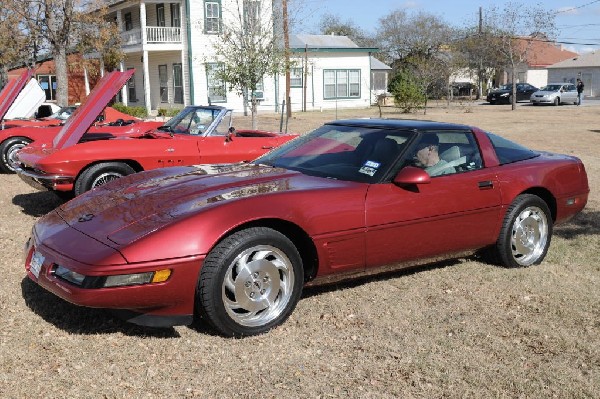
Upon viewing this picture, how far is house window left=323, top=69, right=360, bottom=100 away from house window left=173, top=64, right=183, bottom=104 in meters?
8.86

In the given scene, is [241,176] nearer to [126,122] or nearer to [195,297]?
[195,297]

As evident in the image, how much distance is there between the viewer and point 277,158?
17.6ft

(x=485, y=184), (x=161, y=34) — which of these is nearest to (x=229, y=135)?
(x=485, y=184)

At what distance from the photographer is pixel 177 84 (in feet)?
109

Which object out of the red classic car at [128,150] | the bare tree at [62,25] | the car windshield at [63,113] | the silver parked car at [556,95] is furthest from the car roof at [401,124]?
the silver parked car at [556,95]

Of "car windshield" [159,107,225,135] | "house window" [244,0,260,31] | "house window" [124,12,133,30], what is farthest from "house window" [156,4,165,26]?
"car windshield" [159,107,225,135]

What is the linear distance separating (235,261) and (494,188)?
2.45m

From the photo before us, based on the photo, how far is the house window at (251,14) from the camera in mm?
18953

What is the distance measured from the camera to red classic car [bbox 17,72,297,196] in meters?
7.57

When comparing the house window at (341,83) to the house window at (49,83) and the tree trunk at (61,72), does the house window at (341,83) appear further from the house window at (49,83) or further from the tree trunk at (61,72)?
the tree trunk at (61,72)

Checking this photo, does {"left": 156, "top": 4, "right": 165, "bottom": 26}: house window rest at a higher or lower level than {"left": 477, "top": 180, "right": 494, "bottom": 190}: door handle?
higher

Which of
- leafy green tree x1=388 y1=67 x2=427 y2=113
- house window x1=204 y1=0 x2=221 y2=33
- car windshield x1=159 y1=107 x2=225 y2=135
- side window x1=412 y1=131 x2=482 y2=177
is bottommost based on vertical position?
side window x1=412 y1=131 x2=482 y2=177

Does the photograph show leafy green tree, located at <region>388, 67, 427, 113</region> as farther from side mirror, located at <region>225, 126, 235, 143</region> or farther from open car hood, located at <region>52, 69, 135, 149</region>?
open car hood, located at <region>52, 69, 135, 149</region>

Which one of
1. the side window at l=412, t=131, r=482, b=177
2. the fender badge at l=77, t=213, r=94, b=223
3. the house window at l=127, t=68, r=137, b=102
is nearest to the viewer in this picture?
the fender badge at l=77, t=213, r=94, b=223
